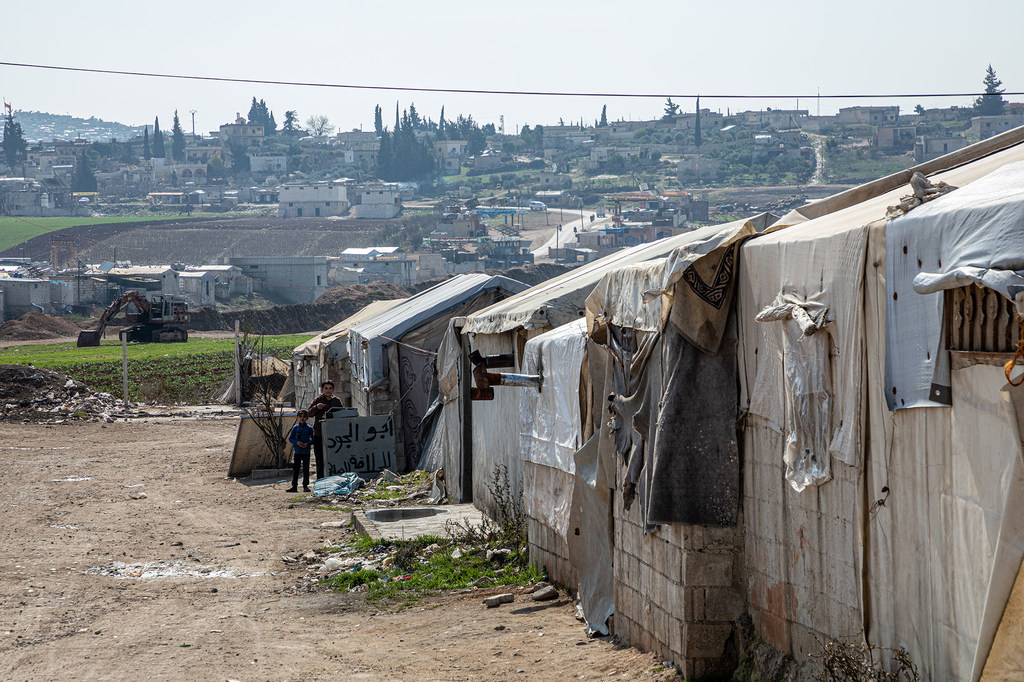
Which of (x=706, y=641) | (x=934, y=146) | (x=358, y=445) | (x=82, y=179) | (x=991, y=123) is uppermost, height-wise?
(x=991, y=123)

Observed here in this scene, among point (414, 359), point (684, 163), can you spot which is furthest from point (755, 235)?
point (684, 163)

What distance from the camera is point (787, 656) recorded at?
4.70 m

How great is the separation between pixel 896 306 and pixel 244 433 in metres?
13.9

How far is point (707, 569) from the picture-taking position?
532 cm

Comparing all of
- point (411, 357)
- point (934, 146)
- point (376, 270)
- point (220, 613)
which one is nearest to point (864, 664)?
point (220, 613)

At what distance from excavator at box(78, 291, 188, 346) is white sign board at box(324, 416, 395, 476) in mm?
39709

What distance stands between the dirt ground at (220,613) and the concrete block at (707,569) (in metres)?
0.63

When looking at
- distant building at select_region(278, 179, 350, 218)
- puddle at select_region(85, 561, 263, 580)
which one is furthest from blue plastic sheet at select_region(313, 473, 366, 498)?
distant building at select_region(278, 179, 350, 218)

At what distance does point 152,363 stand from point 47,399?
15.6 meters

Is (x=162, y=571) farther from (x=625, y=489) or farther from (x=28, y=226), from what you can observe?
(x=28, y=226)

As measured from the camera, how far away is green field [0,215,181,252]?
393 feet

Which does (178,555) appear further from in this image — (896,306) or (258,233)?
(258,233)

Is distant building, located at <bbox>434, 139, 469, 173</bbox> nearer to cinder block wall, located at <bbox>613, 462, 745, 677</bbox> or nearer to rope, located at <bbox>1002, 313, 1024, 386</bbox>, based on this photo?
cinder block wall, located at <bbox>613, 462, 745, 677</bbox>

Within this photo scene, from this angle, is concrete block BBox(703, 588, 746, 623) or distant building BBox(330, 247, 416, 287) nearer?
concrete block BBox(703, 588, 746, 623)
